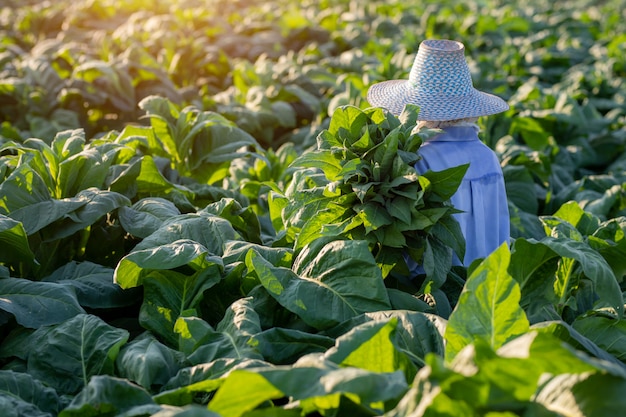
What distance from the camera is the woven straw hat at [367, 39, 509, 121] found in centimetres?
301

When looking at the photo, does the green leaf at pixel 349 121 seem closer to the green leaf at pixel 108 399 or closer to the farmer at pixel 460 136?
the farmer at pixel 460 136

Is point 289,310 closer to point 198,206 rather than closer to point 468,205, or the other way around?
point 468,205

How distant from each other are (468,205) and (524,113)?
11.3 feet

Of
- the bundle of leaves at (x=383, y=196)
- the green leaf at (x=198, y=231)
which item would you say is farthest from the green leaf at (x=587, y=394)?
the green leaf at (x=198, y=231)

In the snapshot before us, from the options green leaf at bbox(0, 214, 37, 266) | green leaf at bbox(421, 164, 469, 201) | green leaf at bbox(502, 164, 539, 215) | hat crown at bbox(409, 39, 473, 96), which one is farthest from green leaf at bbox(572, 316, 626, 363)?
green leaf at bbox(502, 164, 539, 215)

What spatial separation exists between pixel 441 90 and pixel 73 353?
1.61m

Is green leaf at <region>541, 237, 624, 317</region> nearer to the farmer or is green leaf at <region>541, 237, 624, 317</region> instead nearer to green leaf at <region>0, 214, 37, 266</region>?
the farmer

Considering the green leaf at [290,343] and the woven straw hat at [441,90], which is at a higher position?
the woven straw hat at [441,90]

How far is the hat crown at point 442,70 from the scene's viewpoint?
10.1 feet

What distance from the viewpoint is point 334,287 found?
97.6 inches

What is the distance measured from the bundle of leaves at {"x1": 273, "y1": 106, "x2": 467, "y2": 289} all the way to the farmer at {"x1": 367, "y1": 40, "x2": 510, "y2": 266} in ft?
0.72

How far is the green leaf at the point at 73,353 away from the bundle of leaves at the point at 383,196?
69 cm

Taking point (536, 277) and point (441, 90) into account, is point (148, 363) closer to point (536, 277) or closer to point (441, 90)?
point (536, 277)

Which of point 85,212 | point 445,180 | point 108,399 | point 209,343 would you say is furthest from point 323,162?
point 108,399
